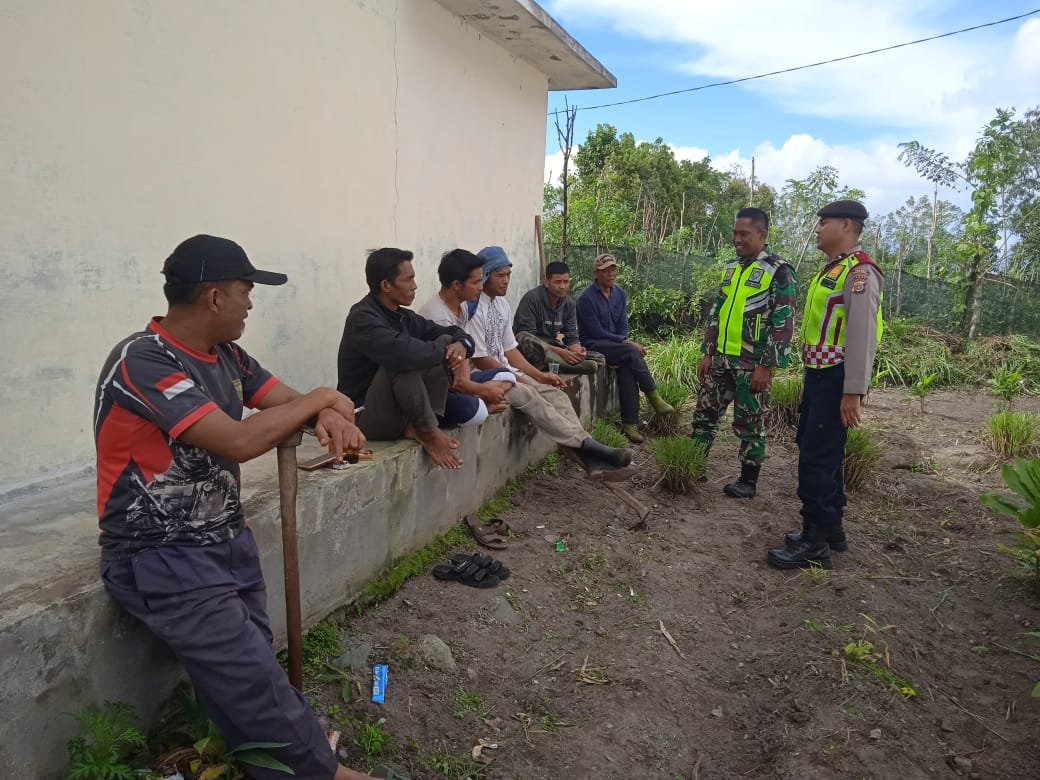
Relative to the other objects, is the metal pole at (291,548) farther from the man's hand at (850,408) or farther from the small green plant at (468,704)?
the man's hand at (850,408)

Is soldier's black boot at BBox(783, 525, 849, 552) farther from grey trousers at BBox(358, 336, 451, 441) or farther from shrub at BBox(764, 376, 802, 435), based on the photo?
shrub at BBox(764, 376, 802, 435)

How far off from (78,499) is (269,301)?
165 centimetres

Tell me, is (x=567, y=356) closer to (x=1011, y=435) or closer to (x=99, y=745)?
(x=1011, y=435)

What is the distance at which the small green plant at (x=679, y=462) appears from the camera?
5.24 meters

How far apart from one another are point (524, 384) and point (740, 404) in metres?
1.64

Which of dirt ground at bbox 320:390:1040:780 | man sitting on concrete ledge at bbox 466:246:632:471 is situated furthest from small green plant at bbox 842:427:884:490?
man sitting on concrete ledge at bbox 466:246:632:471

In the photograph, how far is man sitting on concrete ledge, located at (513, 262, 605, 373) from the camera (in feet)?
20.4

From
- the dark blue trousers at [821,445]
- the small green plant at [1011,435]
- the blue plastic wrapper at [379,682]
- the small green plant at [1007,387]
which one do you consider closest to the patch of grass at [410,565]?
the blue plastic wrapper at [379,682]

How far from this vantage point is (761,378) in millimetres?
5125

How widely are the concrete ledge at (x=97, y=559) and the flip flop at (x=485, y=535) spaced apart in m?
0.09

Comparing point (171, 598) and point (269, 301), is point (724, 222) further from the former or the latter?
point (171, 598)

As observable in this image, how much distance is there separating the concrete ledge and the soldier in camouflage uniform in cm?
176

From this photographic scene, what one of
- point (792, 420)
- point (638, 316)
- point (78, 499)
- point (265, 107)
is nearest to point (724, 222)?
point (638, 316)

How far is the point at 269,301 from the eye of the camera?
433 centimetres
